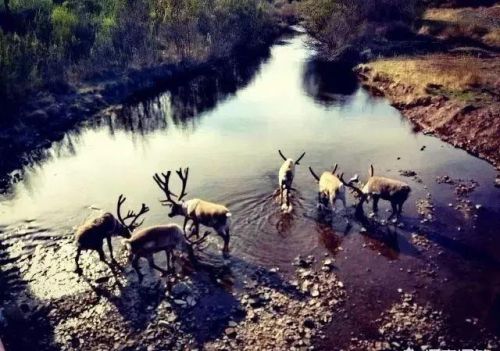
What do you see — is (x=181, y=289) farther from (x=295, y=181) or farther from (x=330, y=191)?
(x=295, y=181)

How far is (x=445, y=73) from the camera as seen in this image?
115ft

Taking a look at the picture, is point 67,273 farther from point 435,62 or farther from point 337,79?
point 435,62

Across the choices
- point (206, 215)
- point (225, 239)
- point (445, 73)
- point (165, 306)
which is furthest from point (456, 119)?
point (165, 306)

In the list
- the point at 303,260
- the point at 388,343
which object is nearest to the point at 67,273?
the point at 303,260

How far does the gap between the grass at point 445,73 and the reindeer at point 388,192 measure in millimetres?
14376

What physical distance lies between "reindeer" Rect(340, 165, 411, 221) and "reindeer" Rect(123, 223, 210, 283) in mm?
6882

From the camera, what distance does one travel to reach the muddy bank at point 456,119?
23828 millimetres

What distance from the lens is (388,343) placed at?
480 inches

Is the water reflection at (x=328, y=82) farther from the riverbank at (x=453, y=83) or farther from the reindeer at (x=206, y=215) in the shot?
the reindeer at (x=206, y=215)

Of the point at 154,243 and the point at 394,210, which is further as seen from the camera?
the point at 394,210

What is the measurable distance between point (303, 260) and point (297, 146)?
10.5m

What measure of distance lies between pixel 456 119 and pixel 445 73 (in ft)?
32.2

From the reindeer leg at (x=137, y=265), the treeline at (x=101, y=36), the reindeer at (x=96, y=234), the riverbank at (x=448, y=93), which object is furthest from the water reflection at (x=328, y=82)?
the reindeer leg at (x=137, y=265)

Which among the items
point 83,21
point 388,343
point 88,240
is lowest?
point 388,343
